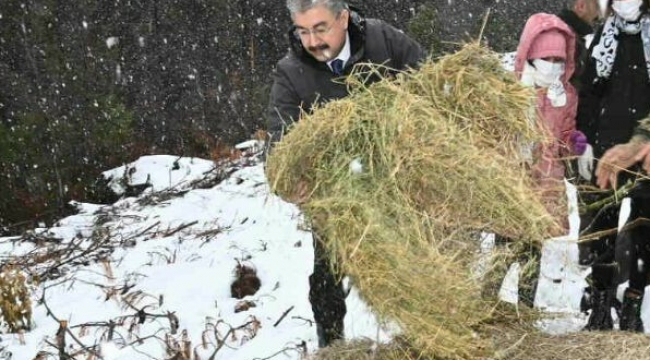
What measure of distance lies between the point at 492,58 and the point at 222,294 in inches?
124

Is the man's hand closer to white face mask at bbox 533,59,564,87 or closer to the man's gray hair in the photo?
white face mask at bbox 533,59,564,87

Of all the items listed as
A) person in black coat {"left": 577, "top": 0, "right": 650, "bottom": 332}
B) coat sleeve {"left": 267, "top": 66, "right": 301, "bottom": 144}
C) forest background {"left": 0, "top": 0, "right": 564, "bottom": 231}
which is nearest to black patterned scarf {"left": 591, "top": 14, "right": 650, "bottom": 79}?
person in black coat {"left": 577, "top": 0, "right": 650, "bottom": 332}

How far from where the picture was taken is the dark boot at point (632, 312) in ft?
11.1

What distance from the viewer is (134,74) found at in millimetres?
19625

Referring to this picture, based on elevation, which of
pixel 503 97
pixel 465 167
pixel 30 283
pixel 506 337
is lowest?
pixel 30 283

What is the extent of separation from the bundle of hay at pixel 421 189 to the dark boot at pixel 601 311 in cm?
138

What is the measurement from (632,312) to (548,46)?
50.9 inches

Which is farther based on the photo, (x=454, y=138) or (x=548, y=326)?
(x=548, y=326)

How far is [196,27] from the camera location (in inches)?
793

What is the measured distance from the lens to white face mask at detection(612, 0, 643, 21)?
3039 mm

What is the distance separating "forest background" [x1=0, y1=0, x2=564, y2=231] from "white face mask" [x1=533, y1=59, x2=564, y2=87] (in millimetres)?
8443

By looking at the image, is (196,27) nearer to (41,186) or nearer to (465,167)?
(41,186)

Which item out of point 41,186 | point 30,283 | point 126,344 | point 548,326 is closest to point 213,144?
point 41,186

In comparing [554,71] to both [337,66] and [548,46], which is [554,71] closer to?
[548,46]
